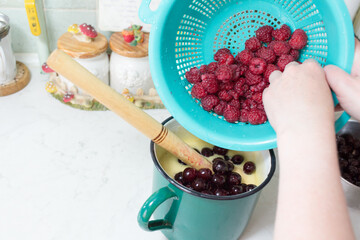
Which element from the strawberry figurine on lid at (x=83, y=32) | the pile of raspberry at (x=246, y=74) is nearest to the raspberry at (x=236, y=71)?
the pile of raspberry at (x=246, y=74)

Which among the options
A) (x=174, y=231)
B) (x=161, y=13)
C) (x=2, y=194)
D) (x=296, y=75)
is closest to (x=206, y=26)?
(x=161, y=13)

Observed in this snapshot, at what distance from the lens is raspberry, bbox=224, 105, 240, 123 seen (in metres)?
0.59

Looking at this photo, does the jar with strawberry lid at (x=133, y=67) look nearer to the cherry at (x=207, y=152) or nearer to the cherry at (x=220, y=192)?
the cherry at (x=207, y=152)

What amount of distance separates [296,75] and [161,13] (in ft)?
0.71

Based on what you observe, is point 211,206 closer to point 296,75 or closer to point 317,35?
point 296,75

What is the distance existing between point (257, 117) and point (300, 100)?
169mm

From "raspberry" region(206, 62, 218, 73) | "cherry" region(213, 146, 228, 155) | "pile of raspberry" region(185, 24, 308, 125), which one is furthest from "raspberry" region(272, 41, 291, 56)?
"cherry" region(213, 146, 228, 155)

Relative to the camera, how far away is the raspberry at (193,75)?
2.01ft

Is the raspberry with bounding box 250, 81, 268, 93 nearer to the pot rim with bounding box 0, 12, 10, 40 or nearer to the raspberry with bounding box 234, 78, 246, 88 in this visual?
the raspberry with bounding box 234, 78, 246, 88

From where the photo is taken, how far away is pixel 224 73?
1.91 ft

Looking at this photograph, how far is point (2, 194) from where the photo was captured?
71 cm

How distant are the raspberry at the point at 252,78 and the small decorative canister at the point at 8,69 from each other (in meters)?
0.58

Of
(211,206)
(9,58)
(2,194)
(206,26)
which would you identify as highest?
(206,26)

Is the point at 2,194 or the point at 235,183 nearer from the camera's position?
the point at 235,183
